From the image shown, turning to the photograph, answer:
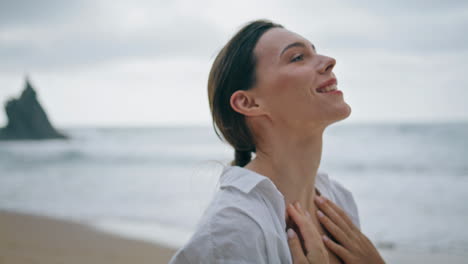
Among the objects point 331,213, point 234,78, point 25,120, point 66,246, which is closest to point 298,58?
point 234,78

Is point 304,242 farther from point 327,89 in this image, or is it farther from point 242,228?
point 327,89

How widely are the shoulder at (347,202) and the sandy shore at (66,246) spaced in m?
3.56

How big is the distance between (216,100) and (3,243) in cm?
551

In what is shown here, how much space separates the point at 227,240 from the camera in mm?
1517

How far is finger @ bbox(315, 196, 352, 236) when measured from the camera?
6.37 feet

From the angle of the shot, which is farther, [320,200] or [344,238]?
[320,200]

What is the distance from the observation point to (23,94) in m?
42.9

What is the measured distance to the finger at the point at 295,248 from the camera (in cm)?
159

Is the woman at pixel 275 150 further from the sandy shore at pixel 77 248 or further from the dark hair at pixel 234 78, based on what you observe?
the sandy shore at pixel 77 248

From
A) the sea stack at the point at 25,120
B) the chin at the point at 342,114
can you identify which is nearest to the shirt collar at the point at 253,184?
the chin at the point at 342,114

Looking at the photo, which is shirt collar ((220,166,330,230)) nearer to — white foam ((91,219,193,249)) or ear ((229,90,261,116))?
ear ((229,90,261,116))

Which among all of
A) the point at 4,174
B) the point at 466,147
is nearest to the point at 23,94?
the point at 4,174

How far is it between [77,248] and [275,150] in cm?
504

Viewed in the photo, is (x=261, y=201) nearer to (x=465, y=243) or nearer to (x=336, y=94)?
(x=336, y=94)
